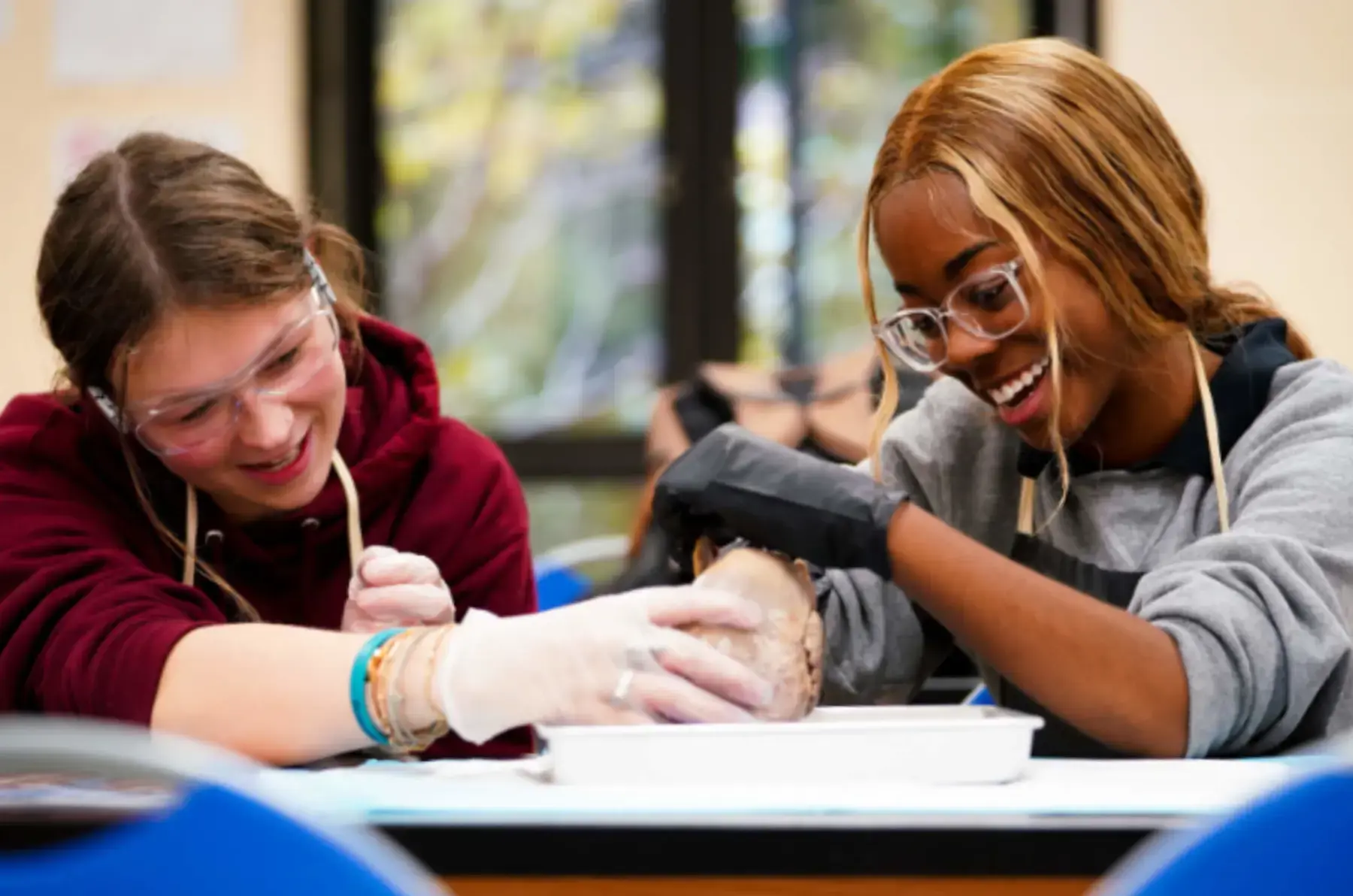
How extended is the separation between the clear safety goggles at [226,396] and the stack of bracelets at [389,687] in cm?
36

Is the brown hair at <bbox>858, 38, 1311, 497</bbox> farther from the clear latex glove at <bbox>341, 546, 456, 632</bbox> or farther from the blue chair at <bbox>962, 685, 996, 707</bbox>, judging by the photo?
the clear latex glove at <bbox>341, 546, 456, 632</bbox>

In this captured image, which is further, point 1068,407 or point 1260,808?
point 1068,407

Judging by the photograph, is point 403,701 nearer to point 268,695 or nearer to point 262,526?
point 268,695

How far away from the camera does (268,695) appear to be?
1.09 metres

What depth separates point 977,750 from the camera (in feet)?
2.89

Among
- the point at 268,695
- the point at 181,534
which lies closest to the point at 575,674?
the point at 268,695

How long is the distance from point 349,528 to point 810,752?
2.41 ft

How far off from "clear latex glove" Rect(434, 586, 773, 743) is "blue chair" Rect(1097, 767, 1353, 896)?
0.56 m

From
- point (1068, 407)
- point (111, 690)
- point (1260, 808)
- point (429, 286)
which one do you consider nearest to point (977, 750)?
point (1260, 808)

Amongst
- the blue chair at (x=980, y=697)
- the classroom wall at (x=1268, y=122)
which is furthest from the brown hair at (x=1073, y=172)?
the classroom wall at (x=1268, y=122)

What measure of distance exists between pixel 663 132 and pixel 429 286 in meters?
0.72

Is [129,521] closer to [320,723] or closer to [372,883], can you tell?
[320,723]

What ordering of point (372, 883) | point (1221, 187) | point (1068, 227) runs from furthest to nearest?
point (1221, 187) → point (1068, 227) → point (372, 883)

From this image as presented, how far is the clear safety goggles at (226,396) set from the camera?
1.33 metres
